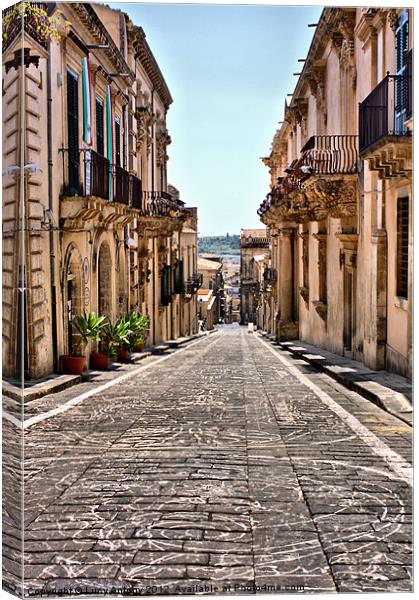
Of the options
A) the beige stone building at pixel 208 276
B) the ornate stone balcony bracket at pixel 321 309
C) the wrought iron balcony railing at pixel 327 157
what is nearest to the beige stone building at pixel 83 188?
the beige stone building at pixel 208 276

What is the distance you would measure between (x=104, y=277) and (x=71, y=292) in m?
0.62

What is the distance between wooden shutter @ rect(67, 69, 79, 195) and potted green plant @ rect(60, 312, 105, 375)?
88cm

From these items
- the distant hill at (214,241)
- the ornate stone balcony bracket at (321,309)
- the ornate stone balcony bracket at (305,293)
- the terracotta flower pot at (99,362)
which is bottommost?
the ornate stone balcony bracket at (321,309)

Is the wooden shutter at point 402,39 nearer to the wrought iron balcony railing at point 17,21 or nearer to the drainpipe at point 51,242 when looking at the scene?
the drainpipe at point 51,242

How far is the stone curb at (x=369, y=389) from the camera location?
16.0 ft

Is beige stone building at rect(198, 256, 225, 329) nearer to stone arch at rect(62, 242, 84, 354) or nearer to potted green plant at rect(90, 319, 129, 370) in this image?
potted green plant at rect(90, 319, 129, 370)

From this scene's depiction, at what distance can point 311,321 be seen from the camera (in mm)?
15430

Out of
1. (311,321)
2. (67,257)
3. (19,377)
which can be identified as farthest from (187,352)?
(311,321)

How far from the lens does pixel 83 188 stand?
5.21m

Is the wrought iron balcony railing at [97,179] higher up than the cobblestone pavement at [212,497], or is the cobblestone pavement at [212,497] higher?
the wrought iron balcony railing at [97,179]

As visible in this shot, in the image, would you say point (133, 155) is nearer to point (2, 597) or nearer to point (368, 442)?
point (368, 442)

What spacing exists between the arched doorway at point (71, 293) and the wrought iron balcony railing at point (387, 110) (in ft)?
8.62

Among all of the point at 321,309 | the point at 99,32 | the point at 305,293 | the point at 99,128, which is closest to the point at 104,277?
the point at 99,128

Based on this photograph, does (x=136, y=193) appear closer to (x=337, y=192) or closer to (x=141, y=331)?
(x=141, y=331)
